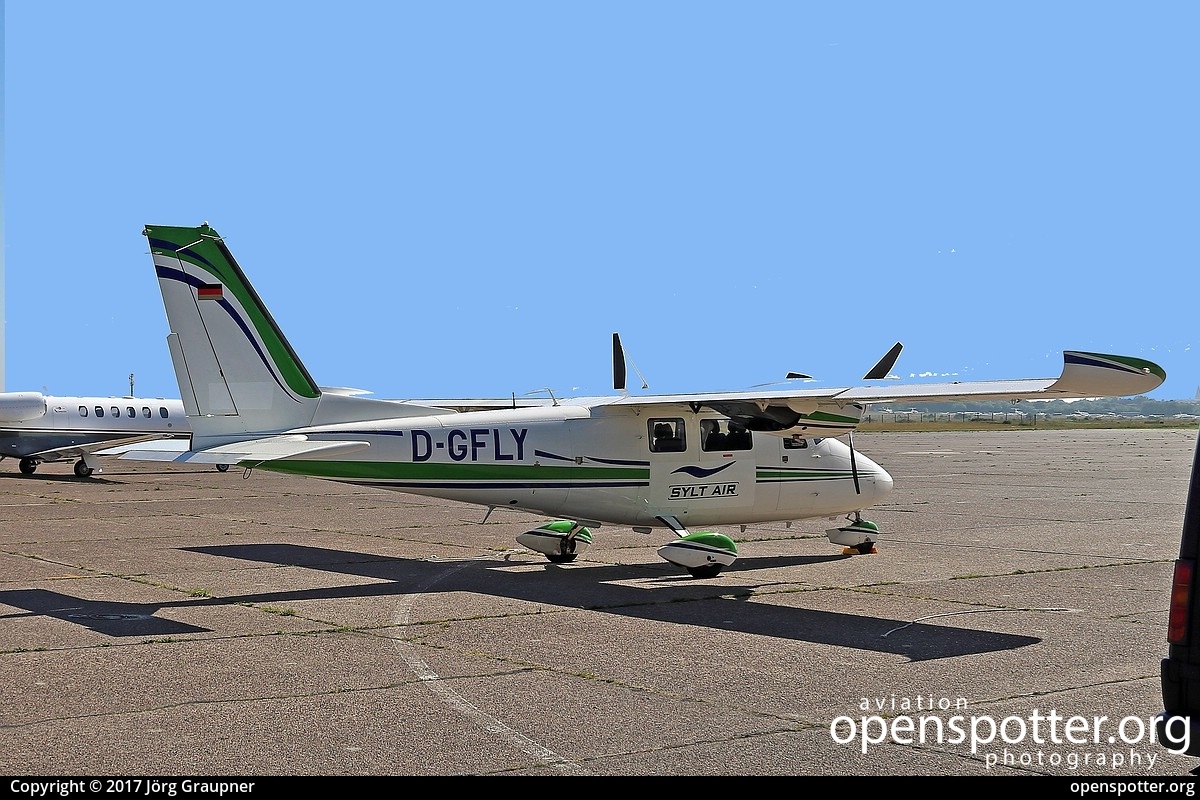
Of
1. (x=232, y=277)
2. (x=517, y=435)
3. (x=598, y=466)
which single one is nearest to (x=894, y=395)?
(x=598, y=466)

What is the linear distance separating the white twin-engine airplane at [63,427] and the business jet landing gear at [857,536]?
92.8ft

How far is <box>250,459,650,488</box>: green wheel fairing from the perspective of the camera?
608 inches

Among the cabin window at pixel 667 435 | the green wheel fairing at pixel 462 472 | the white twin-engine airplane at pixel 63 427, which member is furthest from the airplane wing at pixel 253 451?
the white twin-engine airplane at pixel 63 427

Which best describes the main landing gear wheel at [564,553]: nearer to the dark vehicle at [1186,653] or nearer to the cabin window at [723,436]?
the cabin window at [723,436]

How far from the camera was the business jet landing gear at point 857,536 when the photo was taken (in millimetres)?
18484

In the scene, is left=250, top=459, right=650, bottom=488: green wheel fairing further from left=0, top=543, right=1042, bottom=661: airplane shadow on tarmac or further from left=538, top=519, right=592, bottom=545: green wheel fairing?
left=0, top=543, right=1042, bottom=661: airplane shadow on tarmac

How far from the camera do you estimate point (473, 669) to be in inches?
402

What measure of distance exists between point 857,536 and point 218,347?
9.36 meters

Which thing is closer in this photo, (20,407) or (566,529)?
(566,529)

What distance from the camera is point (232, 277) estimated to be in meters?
16.1

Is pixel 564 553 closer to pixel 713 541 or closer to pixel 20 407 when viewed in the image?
pixel 713 541

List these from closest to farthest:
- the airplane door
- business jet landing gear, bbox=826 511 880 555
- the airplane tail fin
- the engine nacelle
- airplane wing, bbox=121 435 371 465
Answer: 1. airplane wing, bbox=121 435 371 465
2. the airplane tail fin
3. the airplane door
4. business jet landing gear, bbox=826 511 880 555
5. the engine nacelle

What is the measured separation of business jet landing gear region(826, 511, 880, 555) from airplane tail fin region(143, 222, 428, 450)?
24.1 feet

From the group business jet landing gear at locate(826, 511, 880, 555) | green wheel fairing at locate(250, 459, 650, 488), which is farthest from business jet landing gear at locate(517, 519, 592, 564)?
business jet landing gear at locate(826, 511, 880, 555)
